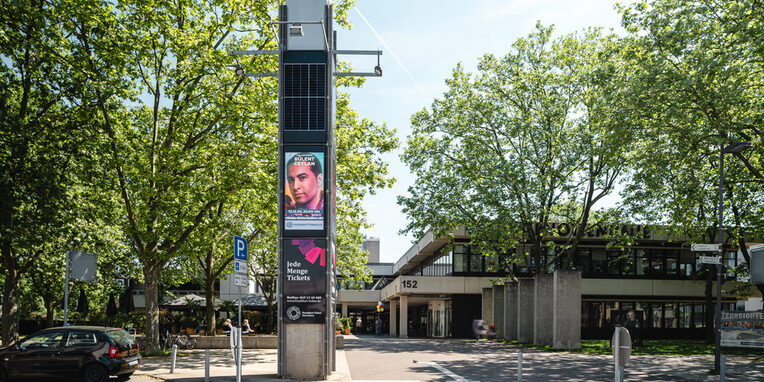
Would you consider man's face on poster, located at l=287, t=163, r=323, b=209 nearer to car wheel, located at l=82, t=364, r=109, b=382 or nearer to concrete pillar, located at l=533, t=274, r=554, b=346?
car wheel, located at l=82, t=364, r=109, b=382

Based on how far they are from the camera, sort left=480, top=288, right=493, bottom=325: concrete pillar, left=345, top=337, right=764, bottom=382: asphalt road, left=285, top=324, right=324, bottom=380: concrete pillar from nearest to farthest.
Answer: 1. left=285, top=324, right=324, bottom=380: concrete pillar
2. left=345, top=337, right=764, bottom=382: asphalt road
3. left=480, top=288, right=493, bottom=325: concrete pillar

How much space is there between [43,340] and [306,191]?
7359 millimetres

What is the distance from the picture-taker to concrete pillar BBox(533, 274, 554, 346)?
30989 millimetres

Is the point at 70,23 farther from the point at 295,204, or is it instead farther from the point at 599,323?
the point at 599,323

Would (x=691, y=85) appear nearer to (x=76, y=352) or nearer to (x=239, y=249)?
(x=239, y=249)

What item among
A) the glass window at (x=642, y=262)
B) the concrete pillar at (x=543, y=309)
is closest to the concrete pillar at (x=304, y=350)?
the concrete pillar at (x=543, y=309)

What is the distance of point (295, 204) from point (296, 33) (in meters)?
4.20

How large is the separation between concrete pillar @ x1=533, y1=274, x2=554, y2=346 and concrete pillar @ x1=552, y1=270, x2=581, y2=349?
2.30 m

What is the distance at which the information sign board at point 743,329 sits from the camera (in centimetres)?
1794

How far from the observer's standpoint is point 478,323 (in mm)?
33781

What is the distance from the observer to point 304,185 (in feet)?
51.1

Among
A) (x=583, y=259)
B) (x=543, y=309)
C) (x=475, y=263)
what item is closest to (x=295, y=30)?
(x=543, y=309)

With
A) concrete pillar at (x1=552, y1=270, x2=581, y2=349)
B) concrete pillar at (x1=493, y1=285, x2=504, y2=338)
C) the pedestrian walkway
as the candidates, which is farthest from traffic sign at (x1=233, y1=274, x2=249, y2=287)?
concrete pillar at (x1=493, y1=285, x2=504, y2=338)

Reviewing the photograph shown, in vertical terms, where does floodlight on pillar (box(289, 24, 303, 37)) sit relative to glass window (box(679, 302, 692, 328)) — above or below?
above
